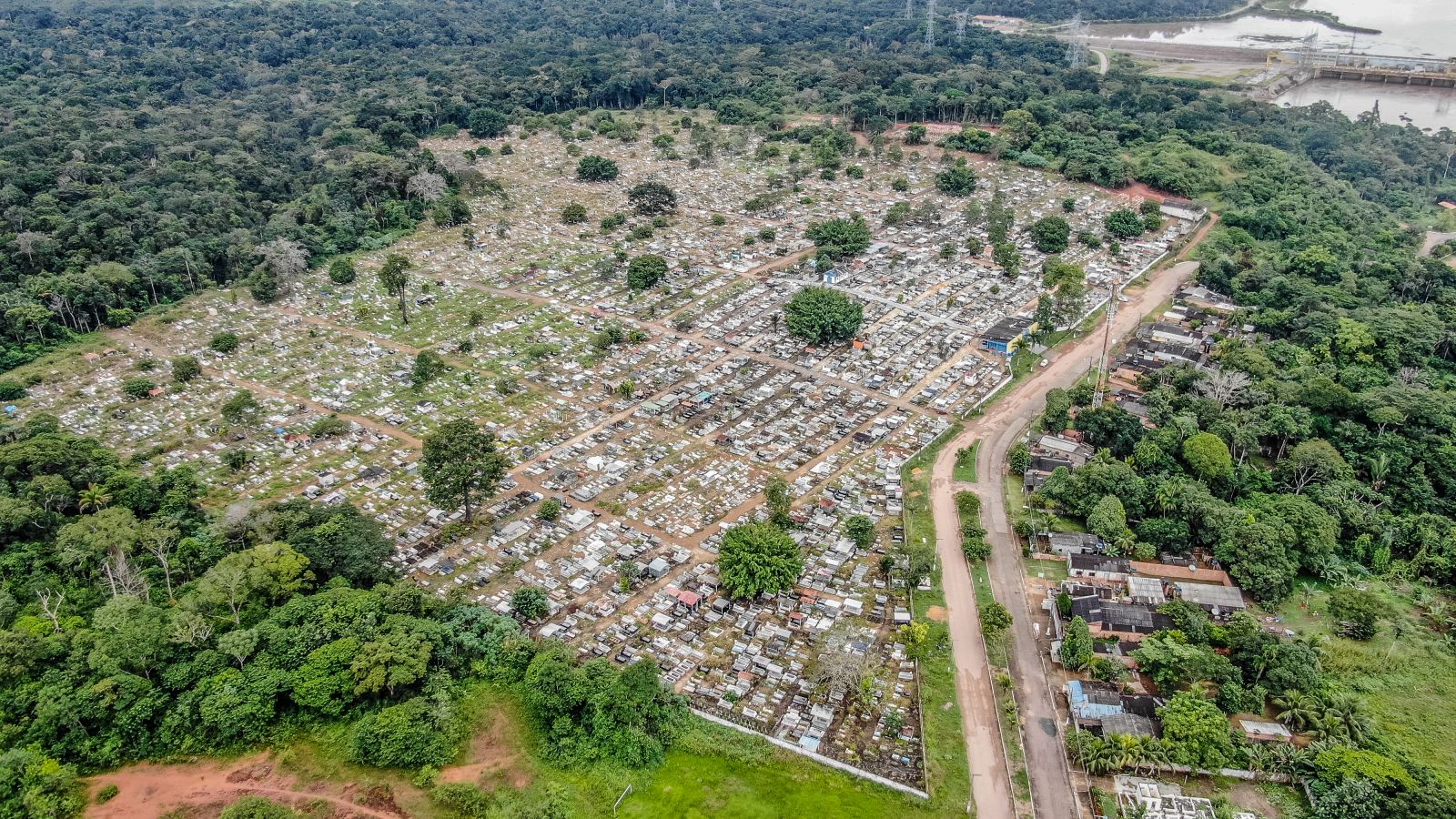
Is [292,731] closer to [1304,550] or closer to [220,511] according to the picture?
[220,511]

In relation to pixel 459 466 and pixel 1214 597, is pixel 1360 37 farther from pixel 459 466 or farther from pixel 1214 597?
pixel 459 466

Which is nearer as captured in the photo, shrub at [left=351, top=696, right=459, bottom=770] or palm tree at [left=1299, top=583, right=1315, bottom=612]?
shrub at [left=351, top=696, right=459, bottom=770]

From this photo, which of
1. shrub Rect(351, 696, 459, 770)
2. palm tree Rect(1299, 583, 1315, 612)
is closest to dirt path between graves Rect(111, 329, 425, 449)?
shrub Rect(351, 696, 459, 770)

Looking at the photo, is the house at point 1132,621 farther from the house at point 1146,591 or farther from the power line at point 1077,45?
the power line at point 1077,45

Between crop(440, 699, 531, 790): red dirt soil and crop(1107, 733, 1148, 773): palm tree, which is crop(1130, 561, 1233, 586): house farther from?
crop(440, 699, 531, 790): red dirt soil

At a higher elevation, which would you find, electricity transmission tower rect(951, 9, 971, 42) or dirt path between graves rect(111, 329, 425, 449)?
electricity transmission tower rect(951, 9, 971, 42)

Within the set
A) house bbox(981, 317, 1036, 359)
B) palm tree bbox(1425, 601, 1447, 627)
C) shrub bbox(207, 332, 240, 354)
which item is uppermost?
shrub bbox(207, 332, 240, 354)
